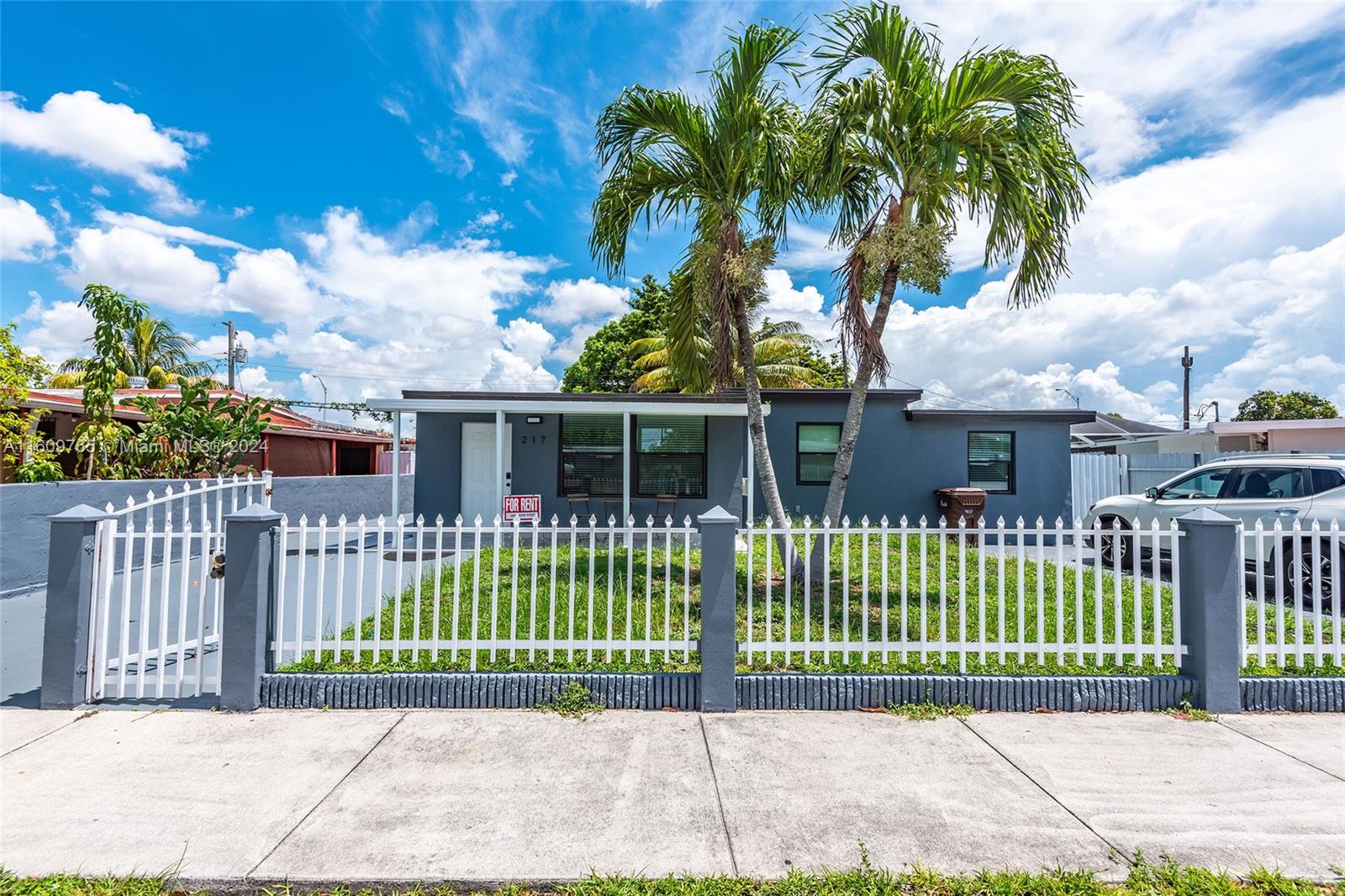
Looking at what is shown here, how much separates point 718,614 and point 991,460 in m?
10.9

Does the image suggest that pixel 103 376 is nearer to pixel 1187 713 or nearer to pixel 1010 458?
pixel 1187 713

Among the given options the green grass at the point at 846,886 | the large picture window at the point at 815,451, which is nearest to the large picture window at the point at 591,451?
the large picture window at the point at 815,451

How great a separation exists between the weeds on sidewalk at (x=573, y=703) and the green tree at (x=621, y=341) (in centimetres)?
2270

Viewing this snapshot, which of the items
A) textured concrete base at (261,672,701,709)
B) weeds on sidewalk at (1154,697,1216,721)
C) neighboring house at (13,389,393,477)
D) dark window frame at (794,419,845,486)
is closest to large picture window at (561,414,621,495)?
dark window frame at (794,419,845,486)

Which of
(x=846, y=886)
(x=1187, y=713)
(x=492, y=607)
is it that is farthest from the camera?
(x=492, y=607)

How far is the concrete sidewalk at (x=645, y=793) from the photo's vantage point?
256 centimetres

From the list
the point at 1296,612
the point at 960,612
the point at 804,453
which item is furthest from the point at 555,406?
the point at 1296,612

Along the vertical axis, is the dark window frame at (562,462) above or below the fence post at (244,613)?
above

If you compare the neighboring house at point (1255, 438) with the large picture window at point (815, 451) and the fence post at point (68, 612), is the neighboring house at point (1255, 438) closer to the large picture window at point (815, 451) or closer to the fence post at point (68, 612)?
the large picture window at point (815, 451)

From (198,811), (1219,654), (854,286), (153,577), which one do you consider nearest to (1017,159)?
(854,286)

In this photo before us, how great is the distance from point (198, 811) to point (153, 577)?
652 centimetres

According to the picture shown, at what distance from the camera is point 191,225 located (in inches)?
641

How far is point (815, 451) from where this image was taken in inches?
495

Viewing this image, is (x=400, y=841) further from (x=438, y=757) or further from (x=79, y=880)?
(x=79, y=880)
